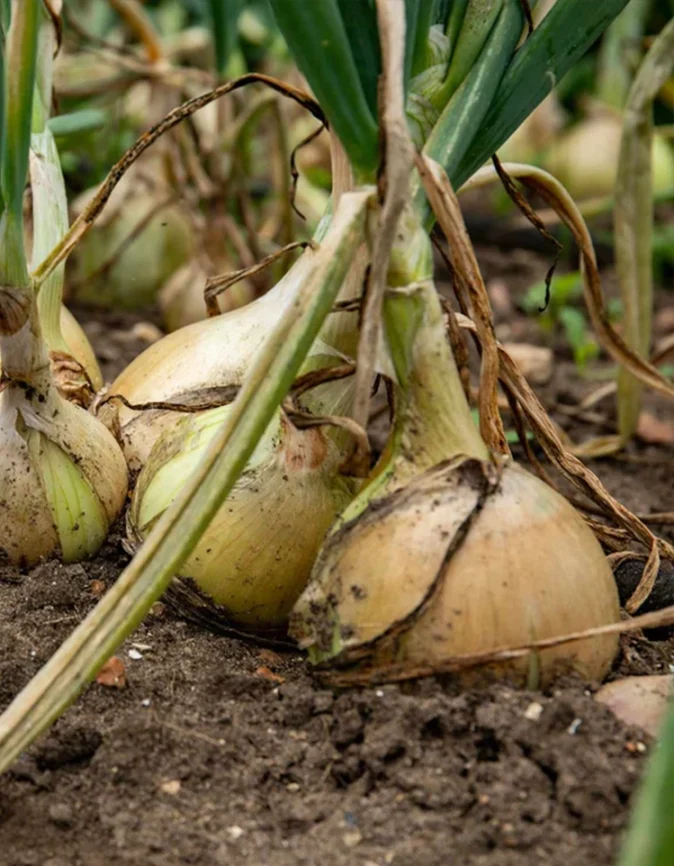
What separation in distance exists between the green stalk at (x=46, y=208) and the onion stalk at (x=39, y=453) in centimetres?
19

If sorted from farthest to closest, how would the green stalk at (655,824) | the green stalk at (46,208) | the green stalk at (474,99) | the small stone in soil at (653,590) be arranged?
the green stalk at (46,208) → the small stone in soil at (653,590) → the green stalk at (474,99) → the green stalk at (655,824)

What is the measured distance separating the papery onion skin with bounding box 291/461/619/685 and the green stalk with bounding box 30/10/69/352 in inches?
20.0

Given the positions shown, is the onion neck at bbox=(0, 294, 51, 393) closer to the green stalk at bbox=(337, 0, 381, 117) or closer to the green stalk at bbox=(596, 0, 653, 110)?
the green stalk at bbox=(337, 0, 381, 117)

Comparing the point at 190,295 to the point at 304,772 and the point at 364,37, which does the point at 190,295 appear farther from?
the point at 304,772

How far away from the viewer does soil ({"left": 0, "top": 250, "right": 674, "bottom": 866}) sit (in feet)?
2.64

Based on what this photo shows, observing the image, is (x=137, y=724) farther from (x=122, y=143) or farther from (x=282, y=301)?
(x=122, y=143)

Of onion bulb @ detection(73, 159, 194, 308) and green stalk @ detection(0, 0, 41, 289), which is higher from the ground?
green stalk @ detection(0, 0, 41, 289)

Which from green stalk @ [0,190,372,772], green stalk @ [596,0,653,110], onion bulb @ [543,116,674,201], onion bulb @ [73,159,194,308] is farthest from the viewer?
green stalk @ [596,0,653,110]

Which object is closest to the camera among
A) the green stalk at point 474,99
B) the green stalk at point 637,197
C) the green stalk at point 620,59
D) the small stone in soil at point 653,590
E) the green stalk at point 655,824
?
the green stalk at point 655,824

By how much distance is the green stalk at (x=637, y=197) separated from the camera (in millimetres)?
1647

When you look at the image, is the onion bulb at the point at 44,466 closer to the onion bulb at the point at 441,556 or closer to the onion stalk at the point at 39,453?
the onion stalk at the point at 39,453

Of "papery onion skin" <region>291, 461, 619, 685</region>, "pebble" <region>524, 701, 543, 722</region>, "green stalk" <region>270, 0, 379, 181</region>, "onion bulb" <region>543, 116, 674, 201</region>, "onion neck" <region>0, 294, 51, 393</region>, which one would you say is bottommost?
"onion bulb" <region>543, 116, 674, 201</region>

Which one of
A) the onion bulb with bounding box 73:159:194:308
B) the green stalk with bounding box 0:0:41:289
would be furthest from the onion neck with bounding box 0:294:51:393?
the onion bulb with bounding box 73:159:194:308

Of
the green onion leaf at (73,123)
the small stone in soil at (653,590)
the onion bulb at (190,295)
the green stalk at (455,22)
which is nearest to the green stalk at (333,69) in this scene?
A: the green stalk at (455,22)
